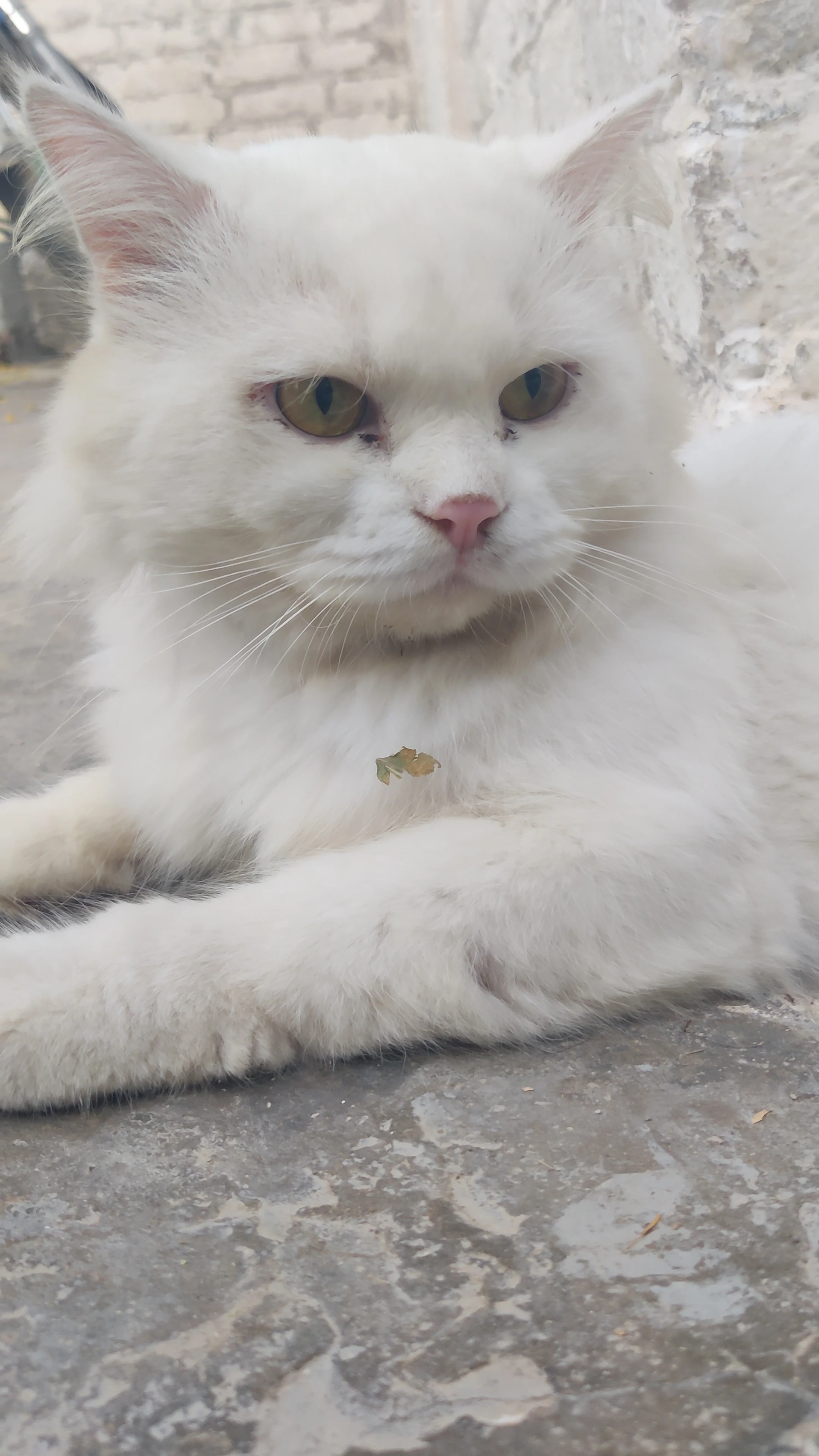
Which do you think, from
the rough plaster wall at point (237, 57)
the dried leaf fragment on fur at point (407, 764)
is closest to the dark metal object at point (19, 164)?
the dried leaf fragment on fur at point (407, 764)

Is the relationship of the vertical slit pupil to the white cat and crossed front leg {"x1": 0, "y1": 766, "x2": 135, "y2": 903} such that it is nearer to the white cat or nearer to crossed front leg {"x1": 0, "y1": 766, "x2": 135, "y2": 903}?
the white cat

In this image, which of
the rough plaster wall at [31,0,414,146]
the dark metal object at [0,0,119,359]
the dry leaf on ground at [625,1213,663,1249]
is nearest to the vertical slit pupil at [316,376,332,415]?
the dark metal object at [0,0,119,359]

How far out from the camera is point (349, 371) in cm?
129

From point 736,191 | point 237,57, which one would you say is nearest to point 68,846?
point 736,191

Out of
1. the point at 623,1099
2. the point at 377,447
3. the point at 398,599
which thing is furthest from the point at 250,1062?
the point at 377,447

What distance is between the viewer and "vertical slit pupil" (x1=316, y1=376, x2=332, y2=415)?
4.26ft

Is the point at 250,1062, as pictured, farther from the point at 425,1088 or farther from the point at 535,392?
the point at 535,392

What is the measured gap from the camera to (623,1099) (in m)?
1.26

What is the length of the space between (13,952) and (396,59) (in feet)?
28.8

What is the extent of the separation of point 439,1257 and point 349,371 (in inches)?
34.5

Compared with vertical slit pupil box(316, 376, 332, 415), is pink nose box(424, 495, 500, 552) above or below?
below

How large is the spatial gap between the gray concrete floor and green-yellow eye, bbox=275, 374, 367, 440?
0.71 metres

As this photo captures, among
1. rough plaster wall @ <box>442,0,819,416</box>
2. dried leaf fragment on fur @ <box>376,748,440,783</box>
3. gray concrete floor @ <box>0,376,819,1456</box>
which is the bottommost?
gray concrete floor @ <box>0,376,819,1456</box>

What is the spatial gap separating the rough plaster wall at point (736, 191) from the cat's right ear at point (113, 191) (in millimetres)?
1465
